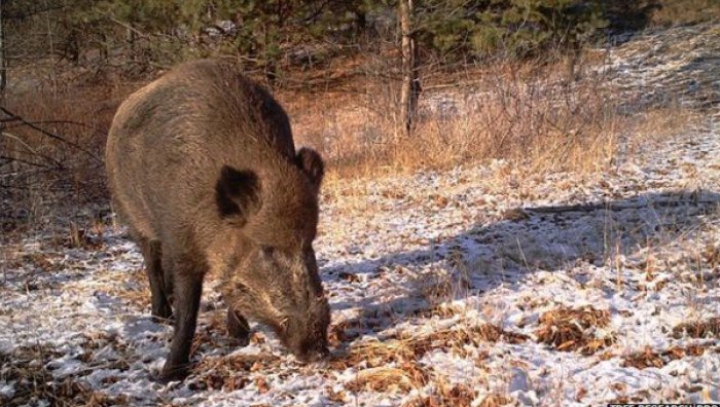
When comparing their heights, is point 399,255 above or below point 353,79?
below

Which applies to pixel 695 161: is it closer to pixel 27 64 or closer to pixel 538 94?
pixel 538 94

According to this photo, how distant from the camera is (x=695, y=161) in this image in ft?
23.6

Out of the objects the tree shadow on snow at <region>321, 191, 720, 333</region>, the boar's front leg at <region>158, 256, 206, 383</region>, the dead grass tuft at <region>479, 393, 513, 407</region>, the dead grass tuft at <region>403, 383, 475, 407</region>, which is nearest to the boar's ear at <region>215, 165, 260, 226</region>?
the boar's front leg at <region>158, 256, 206, 383</region>

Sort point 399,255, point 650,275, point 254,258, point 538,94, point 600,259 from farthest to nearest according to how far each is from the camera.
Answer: point 538,94 → point 399,255 → point 600,259 → point 650,275 → point 254,258

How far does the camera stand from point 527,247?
479cm

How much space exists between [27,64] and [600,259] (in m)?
16.4

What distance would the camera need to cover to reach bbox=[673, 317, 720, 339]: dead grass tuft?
308cm

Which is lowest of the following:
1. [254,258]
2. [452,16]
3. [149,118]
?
[254,258]

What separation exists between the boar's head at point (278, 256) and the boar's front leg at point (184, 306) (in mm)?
311

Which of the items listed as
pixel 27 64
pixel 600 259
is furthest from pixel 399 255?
pixel 27 64

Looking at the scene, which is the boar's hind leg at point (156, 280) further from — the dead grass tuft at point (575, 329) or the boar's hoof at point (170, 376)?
the dead grass tuft at point (575, 329)

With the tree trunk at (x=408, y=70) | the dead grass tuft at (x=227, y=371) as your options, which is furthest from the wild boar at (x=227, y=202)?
the tree trunk at (x=408, y=70)

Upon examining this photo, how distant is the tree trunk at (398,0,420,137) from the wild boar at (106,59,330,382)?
5939mm

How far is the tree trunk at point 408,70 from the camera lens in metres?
9.98
